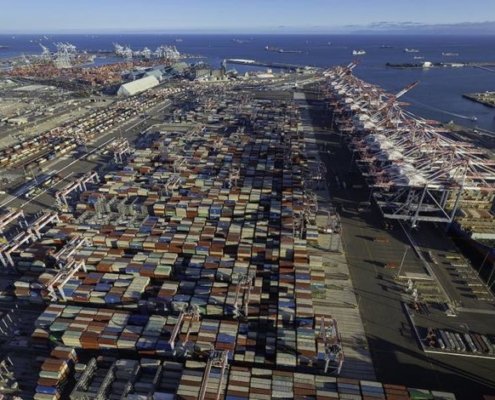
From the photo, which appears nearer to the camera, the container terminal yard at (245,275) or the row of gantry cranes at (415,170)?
the container terminal yard at (245,275)

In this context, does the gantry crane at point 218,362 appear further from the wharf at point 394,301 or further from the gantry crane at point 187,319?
the wharf at point 394,301

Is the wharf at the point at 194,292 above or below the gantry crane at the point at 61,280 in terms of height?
below

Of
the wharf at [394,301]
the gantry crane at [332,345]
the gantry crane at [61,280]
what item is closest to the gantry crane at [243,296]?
the gantry crane at [332,345]

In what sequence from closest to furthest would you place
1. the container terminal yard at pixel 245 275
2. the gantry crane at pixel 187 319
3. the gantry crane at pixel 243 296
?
the container terminal yard at pixel 245 275 < the gantry crane at pixel 187 319 < the gantry crane at pixel 243 296

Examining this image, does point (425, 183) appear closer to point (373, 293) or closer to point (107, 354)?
point (373, 293)

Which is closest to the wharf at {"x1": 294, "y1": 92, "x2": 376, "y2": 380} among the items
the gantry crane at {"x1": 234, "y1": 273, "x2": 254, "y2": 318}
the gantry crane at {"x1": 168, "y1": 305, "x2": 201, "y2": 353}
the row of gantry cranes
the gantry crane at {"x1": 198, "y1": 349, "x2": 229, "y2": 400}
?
the gantry crane at {"x1": 234, "y1": 273, "x2": 254, "y2": 318}

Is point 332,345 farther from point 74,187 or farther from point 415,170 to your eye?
point 74,187

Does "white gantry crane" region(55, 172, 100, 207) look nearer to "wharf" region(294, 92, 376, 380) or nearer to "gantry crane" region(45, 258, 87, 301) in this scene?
"gantry crane" region(45, 258, 87, 301)
